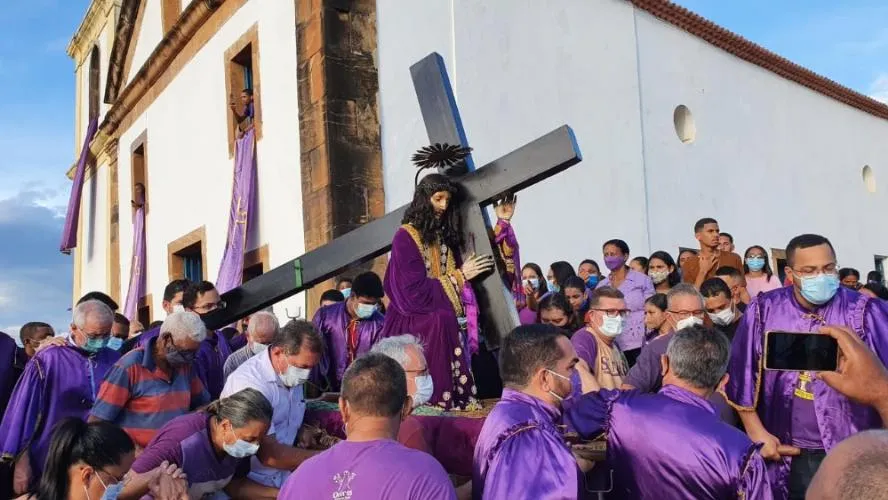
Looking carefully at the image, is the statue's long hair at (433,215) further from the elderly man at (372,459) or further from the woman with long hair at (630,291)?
the elderly man at (372,459)

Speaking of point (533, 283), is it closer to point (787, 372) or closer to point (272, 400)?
point (787, 372)

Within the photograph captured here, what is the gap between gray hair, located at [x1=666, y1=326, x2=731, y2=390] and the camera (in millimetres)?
3096

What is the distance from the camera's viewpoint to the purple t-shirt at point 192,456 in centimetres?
336

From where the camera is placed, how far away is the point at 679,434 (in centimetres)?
287

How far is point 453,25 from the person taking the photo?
9945 mm

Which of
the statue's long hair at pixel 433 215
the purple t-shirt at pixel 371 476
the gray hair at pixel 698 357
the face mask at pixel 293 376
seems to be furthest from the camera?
the statue's long hair at pixel 433 215

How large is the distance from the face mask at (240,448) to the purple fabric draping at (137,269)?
37.5 feet

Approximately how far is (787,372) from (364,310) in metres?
2.91

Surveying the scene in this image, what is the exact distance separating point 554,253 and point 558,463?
26.9 ft

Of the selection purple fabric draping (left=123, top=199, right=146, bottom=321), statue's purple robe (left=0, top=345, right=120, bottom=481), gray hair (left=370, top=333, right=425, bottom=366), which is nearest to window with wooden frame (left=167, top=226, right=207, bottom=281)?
purple fabric draping (left=123, top=199, right=146, bottom=321)

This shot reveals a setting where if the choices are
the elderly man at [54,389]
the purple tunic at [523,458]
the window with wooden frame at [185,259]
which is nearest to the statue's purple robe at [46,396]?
the elderly man at [54,389]

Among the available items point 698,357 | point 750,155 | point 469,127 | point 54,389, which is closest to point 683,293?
point 698,357

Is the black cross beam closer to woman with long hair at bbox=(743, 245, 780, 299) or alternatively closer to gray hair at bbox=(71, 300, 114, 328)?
gray hair at bbox=(71, 300, 114, 328)

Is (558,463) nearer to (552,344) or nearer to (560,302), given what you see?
(552,344)
